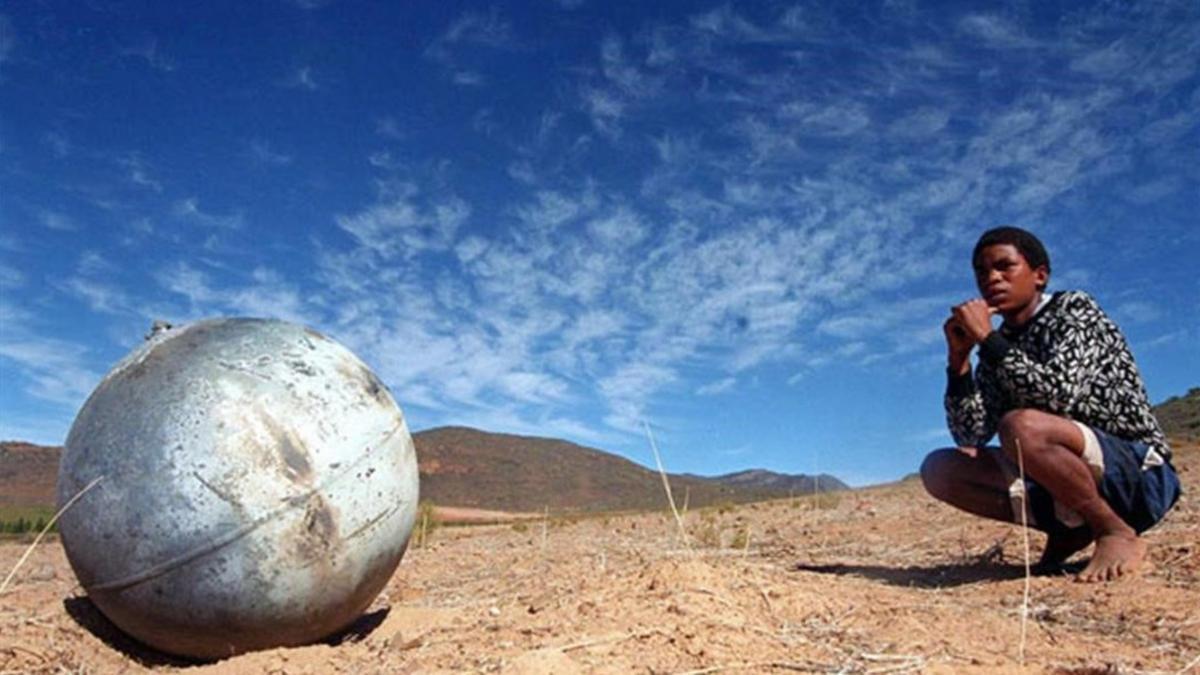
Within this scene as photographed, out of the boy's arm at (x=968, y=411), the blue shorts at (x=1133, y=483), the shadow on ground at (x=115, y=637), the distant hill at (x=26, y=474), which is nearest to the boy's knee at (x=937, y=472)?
the boy's arm at (x=968, y=411)

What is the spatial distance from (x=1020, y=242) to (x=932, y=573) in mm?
2433

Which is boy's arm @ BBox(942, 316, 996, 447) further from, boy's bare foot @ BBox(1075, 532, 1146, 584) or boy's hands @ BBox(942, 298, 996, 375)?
boy's bare foot @ BBox(1075, 532, 1146, 584)

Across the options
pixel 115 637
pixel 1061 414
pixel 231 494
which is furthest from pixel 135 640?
pixel 1061 414

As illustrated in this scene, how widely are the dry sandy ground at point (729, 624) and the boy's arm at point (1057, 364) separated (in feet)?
3.54

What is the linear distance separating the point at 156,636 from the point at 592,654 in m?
2.31

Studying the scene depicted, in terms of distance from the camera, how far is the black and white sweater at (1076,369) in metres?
5.59

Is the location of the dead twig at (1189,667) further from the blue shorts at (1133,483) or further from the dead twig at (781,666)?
the blue shorts at (1133,483)

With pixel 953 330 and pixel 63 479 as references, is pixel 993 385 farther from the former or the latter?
pixel 63 479

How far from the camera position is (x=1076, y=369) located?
5594 millimetres

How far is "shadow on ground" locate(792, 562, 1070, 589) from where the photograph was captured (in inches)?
250

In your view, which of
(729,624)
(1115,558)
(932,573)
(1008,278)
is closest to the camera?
(729,624)

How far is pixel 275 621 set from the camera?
4520mm

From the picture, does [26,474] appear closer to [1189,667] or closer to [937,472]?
[937,472]

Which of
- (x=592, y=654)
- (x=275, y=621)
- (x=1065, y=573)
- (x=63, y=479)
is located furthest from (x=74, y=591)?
(x=1065, y=573)
